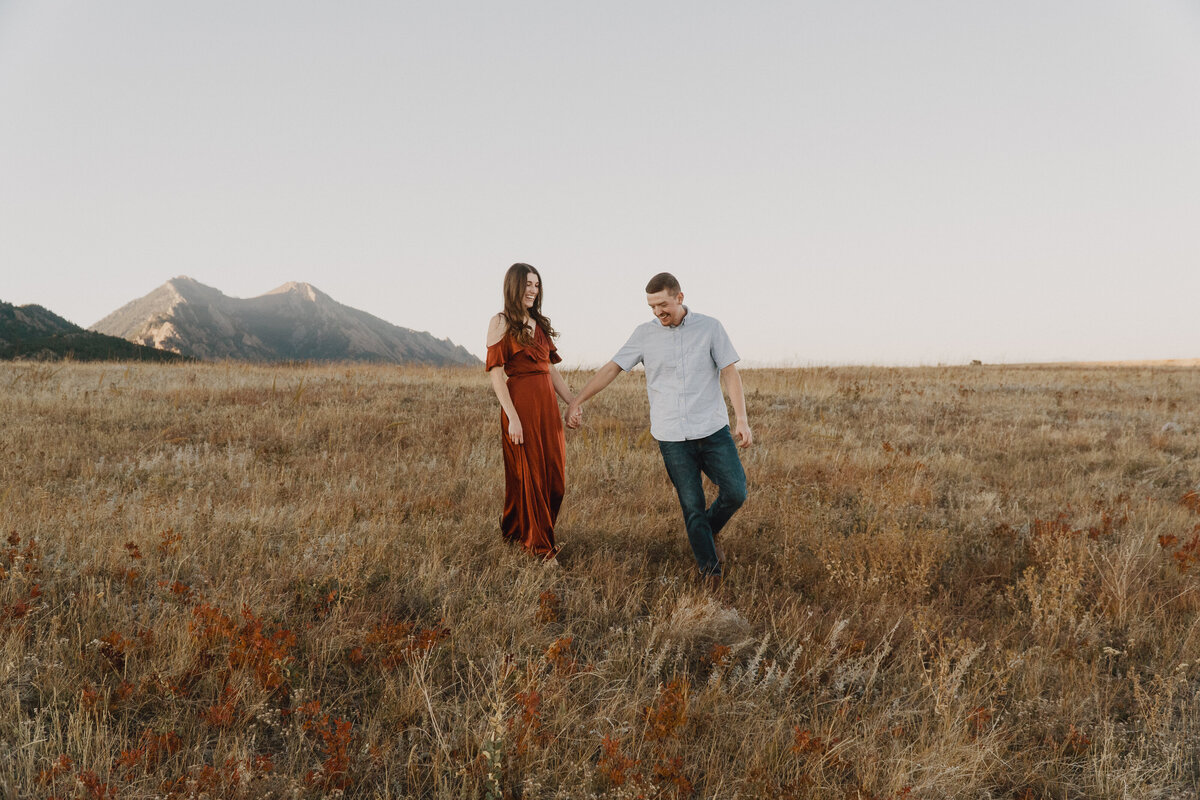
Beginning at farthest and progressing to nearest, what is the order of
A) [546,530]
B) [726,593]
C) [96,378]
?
[96,378], [546,530], [726,593]

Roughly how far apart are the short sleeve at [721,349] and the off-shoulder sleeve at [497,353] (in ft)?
4.89

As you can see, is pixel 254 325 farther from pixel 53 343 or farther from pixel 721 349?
pixel 721 349

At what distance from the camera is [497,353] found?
4.30m

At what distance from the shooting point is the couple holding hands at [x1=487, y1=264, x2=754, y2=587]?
4082mm

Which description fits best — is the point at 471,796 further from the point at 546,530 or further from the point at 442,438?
the point at 442,438

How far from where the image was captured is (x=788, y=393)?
1407 centimetres

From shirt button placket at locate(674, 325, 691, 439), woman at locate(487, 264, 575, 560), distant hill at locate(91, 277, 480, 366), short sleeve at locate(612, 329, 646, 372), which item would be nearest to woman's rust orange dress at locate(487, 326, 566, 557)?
woman at locate(487, 264, 575, 560)

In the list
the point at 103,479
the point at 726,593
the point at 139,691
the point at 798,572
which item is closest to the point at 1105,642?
the point at 798,572

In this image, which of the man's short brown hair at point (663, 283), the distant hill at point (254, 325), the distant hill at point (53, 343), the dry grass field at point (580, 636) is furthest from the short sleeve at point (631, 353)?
the distant hill at point (254, 325)

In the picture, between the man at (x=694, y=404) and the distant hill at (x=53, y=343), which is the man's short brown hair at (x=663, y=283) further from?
the distant hill at (x=53, y=343)

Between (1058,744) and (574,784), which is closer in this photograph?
(574,784)

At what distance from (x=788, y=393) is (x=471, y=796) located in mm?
13055

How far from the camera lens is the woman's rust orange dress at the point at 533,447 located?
14.3ft

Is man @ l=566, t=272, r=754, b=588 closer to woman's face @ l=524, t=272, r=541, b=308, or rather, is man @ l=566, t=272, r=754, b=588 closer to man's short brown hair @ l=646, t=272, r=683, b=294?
man's short brown hair @ l=646, t=272, r=683, b=294
